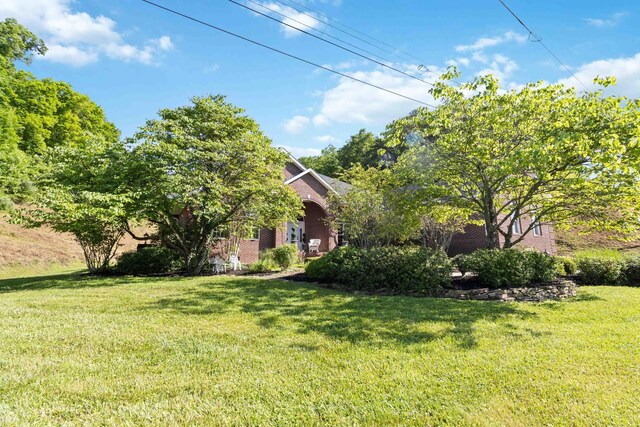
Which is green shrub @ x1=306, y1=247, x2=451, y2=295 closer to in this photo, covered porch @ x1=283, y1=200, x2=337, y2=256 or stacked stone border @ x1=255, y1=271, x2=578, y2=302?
stacked stone border @ x1=255, y1=271, x2=578, y2=302

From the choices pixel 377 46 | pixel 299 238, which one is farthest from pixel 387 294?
pixel 299 238

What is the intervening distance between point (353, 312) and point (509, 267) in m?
4.76

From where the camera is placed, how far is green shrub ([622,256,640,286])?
404 inches

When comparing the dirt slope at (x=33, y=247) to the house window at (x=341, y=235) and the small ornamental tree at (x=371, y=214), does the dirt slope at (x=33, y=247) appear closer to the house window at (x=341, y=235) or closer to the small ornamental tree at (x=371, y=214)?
the house window at (x=341, y=235)

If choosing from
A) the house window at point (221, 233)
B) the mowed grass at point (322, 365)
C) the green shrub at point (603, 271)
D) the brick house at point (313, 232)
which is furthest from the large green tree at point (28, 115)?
the green shrub at point (603, 271)

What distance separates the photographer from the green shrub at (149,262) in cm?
1459

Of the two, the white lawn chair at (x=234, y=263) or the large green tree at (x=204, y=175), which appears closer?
the large green tree at (x=204, y=175)

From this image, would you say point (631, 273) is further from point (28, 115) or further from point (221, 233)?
point (28, 115)

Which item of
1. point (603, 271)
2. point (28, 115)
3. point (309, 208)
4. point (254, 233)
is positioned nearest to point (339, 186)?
point (309, 208)

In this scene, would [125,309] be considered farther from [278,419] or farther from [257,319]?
[278,419]

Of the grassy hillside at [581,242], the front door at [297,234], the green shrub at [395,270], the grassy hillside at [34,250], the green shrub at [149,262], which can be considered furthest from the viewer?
the grassy hillside at [581,242]

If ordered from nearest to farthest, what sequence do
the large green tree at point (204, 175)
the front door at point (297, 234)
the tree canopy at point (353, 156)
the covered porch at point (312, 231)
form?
the large green tree at point (204, 175), the front door at point (297, 234), the covered porch at point (312, 231), the tree canopy at point (353, 156)

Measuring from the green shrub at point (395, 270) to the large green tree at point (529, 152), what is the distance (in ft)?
6.63

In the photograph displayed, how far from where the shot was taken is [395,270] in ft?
30.2
